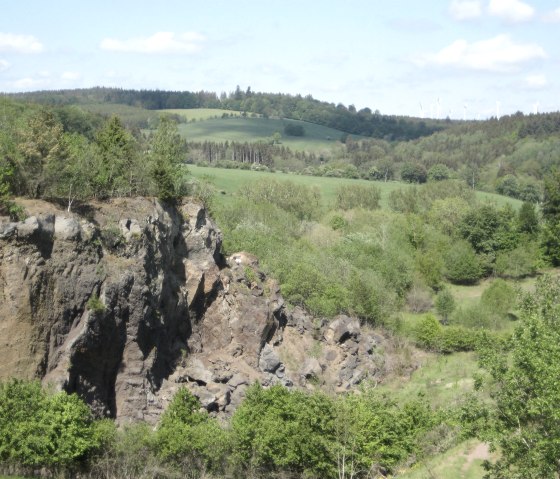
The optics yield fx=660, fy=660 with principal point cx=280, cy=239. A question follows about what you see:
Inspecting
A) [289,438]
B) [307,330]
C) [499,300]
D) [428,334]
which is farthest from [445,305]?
[289,438]

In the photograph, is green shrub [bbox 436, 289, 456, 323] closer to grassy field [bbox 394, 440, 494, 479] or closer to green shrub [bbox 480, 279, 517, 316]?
green shrub [bbox 480, 279, 517, 316]

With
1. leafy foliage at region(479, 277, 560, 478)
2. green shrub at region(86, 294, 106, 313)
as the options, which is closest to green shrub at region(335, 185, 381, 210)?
green shrub at region(86, 294, 106, 313)

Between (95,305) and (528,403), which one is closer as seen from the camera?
(528,403)

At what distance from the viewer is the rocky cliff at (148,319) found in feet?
110

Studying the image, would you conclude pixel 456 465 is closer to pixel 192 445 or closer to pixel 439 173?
pixel 192 445

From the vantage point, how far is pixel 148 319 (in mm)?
39969

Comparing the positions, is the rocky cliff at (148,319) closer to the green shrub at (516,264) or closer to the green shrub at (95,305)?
the green shrub at (95,305)

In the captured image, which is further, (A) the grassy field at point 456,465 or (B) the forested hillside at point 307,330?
(A) the grassy field at point 456,465

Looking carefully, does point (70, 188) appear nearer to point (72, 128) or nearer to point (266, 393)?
point (266, 393)

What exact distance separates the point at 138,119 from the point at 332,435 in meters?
168

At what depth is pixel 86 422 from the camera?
3178cm

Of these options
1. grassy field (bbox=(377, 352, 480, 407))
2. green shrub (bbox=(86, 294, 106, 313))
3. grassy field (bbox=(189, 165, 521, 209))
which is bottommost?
grassy field (bbox=(377, 352, 480, 407))

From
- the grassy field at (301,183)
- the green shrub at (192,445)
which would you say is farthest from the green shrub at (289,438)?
the grassy field at (301,183)

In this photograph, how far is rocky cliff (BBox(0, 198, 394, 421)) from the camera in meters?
33.7
